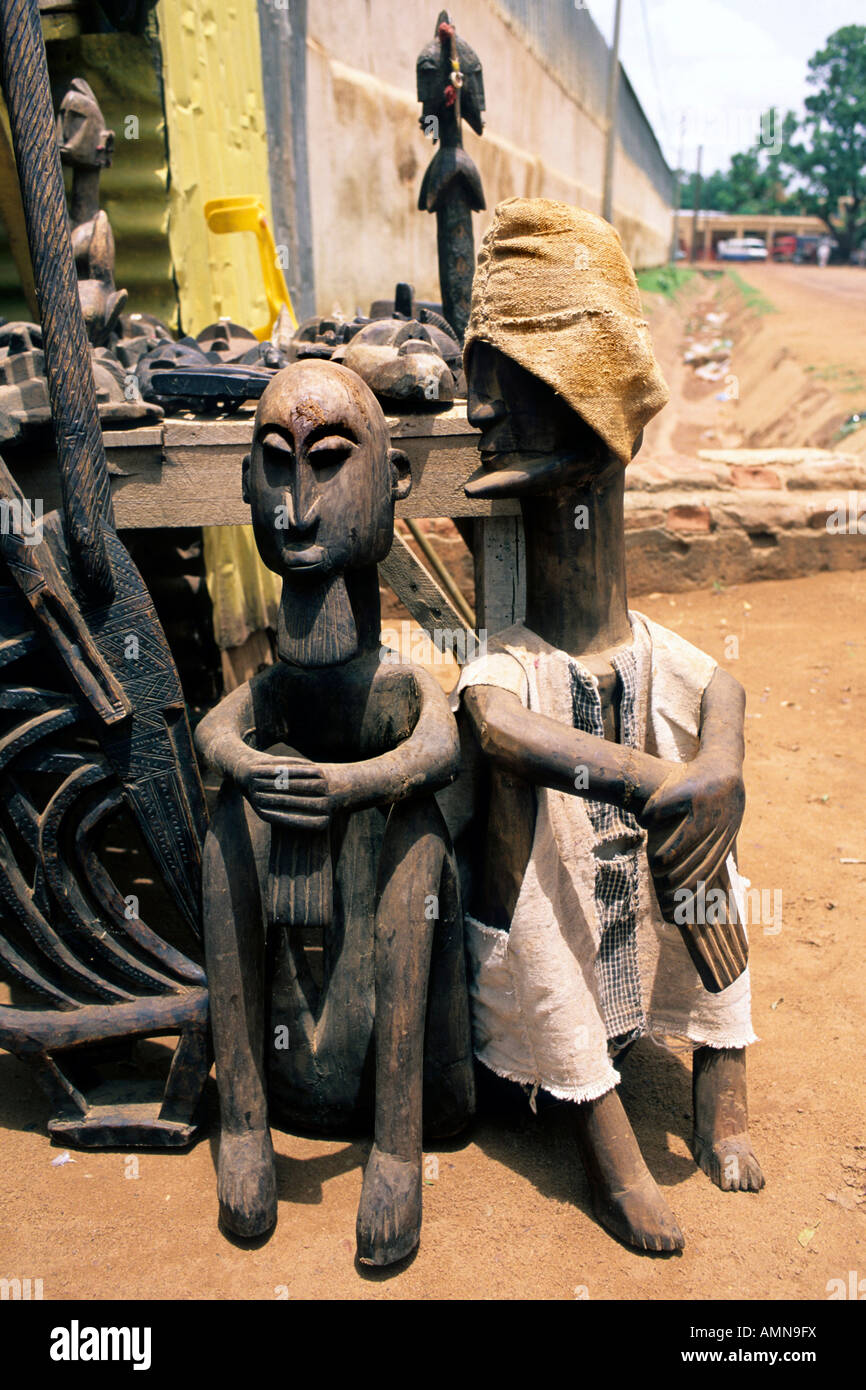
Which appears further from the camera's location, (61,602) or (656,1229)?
(61,602)

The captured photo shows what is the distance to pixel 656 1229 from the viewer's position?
1998 mm

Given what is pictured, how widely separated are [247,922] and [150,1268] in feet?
2.03

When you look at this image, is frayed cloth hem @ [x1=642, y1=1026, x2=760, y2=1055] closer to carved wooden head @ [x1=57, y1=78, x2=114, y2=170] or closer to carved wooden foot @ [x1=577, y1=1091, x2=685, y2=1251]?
carved wooden foot @ [x1=577, y1=1091, x2=685, y2=1251]

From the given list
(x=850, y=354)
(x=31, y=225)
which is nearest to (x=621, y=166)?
(x=850, y=354)

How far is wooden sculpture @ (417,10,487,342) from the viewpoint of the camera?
354cm

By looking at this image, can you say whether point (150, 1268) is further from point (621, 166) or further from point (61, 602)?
point (621, 166)

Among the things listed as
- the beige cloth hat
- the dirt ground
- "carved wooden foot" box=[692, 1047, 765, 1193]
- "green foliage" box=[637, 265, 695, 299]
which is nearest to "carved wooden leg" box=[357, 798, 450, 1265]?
the dirt ground

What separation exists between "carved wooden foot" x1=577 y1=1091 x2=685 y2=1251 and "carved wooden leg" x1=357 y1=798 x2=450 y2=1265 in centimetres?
33

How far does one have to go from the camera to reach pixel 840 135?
161 ft

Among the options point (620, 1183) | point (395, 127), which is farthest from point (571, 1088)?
point (395, 127)

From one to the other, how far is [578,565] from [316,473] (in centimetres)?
58

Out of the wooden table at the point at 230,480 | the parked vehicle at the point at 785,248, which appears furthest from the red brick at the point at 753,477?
the parked vehicle at the point at 785,248

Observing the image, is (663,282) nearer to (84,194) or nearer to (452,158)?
(452,158)

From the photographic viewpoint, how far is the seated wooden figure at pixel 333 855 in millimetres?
1905
